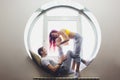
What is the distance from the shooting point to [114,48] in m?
1.95

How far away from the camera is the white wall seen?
1923 millimetres

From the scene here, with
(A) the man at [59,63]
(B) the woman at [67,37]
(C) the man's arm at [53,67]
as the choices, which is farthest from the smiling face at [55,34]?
(C) the man's arm at [53,67]

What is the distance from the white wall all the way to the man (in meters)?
0.09

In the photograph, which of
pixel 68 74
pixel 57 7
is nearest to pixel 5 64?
pixel 68 74

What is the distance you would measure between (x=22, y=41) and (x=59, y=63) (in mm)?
389

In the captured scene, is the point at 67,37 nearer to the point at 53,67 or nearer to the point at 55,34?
the point at 55,34

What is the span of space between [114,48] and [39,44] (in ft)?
2.19

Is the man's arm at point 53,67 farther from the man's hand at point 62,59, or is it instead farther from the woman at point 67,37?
the woman at point 67,37

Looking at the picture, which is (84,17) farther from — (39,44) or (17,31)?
(17,31)

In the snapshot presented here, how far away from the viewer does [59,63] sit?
192 cm

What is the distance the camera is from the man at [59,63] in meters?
1.91

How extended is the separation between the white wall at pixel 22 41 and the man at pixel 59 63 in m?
0.09

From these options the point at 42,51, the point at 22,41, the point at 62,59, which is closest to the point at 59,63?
the point at 62,59

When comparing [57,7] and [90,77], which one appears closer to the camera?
[90,77]
